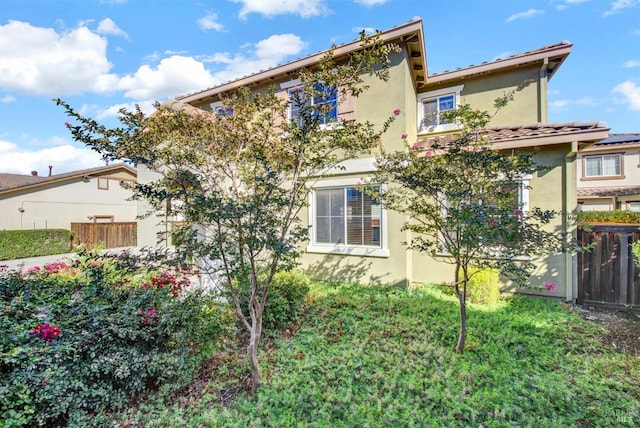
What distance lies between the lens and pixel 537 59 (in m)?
8.85

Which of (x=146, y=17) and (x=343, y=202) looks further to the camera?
(x=343, y=202)

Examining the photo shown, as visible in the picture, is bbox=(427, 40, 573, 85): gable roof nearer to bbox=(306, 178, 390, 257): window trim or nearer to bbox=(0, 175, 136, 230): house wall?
bbox=(306, 178, 390, 257): window trim

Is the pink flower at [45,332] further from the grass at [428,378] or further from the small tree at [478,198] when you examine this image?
the small tree at [478,198]

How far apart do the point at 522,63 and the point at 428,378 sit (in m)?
10.3

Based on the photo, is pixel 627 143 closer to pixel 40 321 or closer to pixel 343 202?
pixel 343 202

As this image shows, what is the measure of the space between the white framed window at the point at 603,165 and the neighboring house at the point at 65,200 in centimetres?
3568

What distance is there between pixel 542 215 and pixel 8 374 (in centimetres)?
777

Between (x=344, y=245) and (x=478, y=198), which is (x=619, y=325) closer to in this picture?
(x=478, y=198)

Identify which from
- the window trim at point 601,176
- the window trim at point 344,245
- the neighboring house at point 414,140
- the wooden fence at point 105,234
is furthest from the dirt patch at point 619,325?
the wooden fence at point 105,234

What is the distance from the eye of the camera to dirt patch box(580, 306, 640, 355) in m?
5.23

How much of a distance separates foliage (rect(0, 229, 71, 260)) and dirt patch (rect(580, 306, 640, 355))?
86.2 ft

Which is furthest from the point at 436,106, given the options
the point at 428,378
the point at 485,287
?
the point at 428,378

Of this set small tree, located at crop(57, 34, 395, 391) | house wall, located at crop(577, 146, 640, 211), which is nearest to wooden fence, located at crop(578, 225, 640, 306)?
small tree, located at crop(57, 34, 395, 391)

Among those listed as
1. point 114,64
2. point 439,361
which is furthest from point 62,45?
point 439,361
